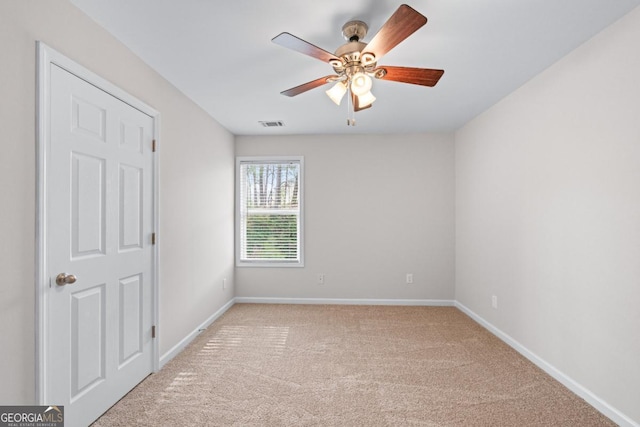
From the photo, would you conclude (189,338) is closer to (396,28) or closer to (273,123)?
(273,123)

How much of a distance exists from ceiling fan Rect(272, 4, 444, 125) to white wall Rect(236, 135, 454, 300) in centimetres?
234

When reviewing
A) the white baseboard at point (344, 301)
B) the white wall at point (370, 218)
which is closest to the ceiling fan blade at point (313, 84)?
the white wall at point (370, 218)

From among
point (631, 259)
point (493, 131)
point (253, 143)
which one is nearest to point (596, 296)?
point (631, 259)

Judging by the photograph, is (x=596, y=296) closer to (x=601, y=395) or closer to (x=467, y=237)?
(x=601, y=395)

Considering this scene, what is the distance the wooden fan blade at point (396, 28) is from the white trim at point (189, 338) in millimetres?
2842

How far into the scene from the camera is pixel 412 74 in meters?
2.12

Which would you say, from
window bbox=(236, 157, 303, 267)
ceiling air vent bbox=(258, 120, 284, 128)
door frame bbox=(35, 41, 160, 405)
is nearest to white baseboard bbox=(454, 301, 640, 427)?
window bbox=(236, 157, 303, 267)

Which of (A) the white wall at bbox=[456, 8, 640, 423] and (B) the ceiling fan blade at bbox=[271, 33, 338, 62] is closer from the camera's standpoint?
(B) the ceiling fan blade at bbox=[271, 33, 338, 62]

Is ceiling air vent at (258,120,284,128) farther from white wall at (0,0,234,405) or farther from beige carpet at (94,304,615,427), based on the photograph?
beige carpet at (94,304,615,427)

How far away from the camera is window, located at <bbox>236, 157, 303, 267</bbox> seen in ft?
15.6

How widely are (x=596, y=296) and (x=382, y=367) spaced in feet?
5.27

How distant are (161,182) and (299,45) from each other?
1675mm

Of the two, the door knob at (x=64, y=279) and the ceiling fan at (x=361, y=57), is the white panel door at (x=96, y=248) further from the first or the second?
the ceiling fan at (x=361, y=57)

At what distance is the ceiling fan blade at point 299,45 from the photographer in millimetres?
1743
